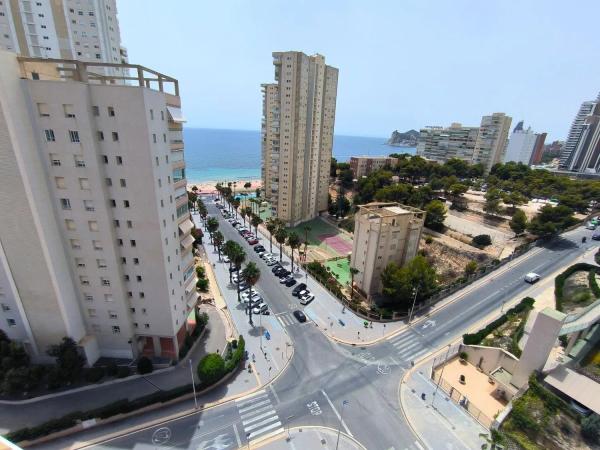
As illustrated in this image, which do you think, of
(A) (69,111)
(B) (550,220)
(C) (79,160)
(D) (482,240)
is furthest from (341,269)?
(A) (69,111)

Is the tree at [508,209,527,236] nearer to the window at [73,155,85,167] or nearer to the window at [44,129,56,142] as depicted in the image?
the window at [73,155,85,167]

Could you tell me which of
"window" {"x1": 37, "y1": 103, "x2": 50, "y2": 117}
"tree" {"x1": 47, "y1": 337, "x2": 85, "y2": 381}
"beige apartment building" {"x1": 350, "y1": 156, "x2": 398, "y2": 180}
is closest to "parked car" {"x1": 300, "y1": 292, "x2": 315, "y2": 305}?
"tree" {"x1": 47, "y1": 337, "x2": 85, "y2": 381}

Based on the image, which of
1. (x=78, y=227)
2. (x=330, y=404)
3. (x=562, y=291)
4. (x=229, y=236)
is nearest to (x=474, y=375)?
(x=330, y=404)

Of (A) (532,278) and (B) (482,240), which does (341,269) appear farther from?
(A) (532,278)

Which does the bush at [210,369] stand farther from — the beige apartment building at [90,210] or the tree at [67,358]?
the tree at [67,358]

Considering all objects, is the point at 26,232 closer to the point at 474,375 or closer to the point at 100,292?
the point at 100,292

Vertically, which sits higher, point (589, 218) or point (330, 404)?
point (589, 218)
